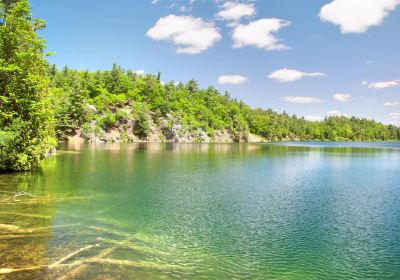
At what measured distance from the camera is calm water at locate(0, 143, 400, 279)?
1683cm

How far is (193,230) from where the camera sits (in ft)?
76.9

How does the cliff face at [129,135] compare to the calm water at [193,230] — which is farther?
the cliff face at [129,135]

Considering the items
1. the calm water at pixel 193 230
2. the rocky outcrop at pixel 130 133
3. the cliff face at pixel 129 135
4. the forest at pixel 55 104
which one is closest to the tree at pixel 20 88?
the forest at pixel 55 104

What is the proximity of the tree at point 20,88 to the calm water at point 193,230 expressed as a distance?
3634 mm

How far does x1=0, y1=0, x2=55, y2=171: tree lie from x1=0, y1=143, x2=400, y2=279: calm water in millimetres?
3634

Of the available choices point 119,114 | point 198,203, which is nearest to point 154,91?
point 119,114

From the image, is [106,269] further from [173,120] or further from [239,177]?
[173,120]

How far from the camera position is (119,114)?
164 m

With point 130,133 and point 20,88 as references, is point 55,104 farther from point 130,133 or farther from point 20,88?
point 20,88

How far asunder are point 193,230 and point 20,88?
104 ft

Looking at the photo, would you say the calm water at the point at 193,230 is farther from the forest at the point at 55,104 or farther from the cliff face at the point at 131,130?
the cliff face at the point at 131,130

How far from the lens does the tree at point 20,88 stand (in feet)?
135

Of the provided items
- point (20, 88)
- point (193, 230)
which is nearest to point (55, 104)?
point (20, 88)

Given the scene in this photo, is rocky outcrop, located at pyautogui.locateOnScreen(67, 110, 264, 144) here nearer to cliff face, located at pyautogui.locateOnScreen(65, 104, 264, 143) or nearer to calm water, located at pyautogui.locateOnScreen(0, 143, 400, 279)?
cliff face, located at pyautogui.locateOnScreen(65, 104, 264, 143)
